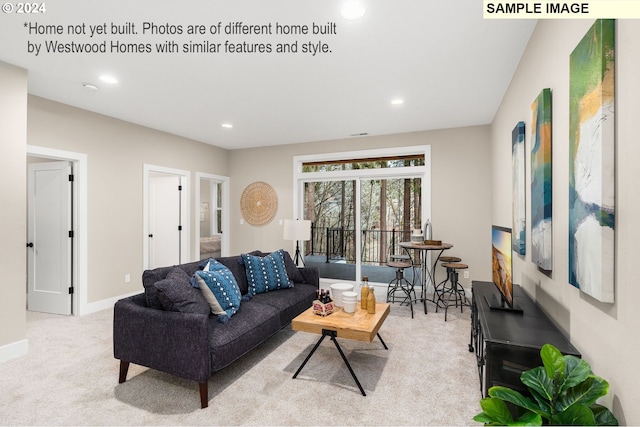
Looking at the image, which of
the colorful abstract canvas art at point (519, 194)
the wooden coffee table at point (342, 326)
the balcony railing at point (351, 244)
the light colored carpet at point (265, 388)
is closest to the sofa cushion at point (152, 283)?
the light colored carpet at point (265, 388)

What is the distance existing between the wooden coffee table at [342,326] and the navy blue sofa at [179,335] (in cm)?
41

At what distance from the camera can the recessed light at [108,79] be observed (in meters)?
3.03

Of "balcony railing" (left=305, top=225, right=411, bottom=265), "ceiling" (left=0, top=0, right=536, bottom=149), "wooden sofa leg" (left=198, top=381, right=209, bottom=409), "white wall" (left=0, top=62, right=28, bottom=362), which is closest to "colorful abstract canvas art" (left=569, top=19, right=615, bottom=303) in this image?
"ceiling" (left=0, top=0, right=536, bottom=149)

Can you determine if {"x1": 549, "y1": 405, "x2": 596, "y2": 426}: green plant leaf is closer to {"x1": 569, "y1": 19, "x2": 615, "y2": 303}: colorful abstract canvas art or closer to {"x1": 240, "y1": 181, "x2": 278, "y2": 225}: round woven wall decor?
{"x1": 569, "y1": 19, "x2": 615, "y2": 303}: colorful abstract canvas art

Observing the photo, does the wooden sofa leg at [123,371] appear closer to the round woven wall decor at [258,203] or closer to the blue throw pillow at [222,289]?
the blue throw pillow at [222,289]

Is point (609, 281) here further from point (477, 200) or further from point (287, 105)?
point (477, 200)

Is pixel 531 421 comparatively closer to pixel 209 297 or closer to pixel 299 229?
pixel 209 297

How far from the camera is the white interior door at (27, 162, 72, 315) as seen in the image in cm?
396

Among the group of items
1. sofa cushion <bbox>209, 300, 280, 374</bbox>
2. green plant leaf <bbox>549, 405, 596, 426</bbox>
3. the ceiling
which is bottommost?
sofa cushion <bbox>209, 300, 280, 374</bbox>

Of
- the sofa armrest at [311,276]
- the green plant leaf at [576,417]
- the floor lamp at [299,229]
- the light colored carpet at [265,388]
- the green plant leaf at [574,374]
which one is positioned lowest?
the light colored carpet at [265,388]

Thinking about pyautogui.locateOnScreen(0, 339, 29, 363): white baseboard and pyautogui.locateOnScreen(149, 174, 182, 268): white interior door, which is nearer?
pyautogui.locateOnScreen(0, 339, 29, 363): white baseboard

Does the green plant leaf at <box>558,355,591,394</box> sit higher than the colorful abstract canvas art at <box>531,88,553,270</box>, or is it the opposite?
the colorful abstract canvas art at <box>531,88,553,270</box>

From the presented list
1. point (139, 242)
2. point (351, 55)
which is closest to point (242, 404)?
point (351, 55)

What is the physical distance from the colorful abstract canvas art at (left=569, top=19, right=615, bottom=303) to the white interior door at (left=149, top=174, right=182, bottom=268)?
17.8ft
